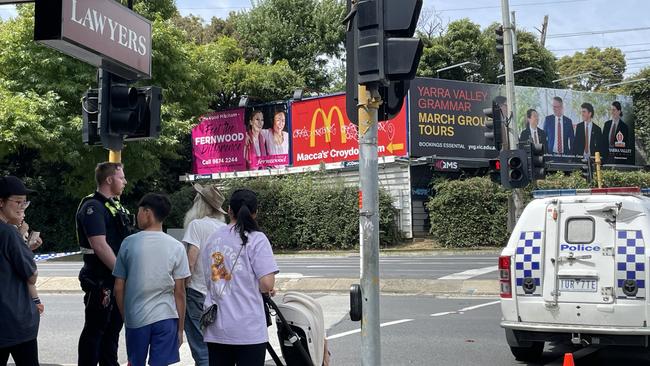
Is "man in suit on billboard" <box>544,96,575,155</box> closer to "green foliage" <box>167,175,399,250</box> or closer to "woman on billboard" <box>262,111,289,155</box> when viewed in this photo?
"green foliage" <box>167,175,399,250</box>

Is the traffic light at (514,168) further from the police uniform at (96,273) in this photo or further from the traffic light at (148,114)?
the police uniform at (96,273)

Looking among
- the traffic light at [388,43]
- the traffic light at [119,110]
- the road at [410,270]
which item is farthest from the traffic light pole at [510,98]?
the traffic light at [388,43]

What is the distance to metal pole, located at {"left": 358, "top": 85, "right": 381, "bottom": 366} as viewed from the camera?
5164 millimetres

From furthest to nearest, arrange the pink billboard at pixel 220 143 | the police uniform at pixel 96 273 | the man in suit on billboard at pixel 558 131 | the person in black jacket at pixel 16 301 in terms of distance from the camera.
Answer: the pink billboard at pixel 220 143 → the man in suit on billboard at pixel 558 131 → the police uniform at pixel 96 273 → the person in black jacket at pixel 16 301

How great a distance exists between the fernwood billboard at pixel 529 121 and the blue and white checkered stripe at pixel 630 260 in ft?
72.8

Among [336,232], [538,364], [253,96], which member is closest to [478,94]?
[336,232]

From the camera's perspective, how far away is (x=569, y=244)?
752 cm

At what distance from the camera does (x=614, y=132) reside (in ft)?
129

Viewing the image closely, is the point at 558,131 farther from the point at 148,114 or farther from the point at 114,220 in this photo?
the point at 114,220

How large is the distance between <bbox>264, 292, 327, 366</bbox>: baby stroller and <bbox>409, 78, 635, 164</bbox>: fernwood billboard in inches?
986

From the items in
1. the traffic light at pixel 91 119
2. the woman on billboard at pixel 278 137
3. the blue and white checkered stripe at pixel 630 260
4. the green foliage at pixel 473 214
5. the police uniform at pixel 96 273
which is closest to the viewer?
the police uniform at pixel 96 273

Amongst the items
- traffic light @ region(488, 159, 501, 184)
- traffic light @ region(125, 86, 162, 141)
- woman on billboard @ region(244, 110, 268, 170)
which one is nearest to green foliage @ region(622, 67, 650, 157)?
woman on billboard @ region(244, 110, 268, 170)

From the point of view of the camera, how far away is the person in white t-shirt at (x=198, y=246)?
6094mm

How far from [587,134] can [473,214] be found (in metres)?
12.6
